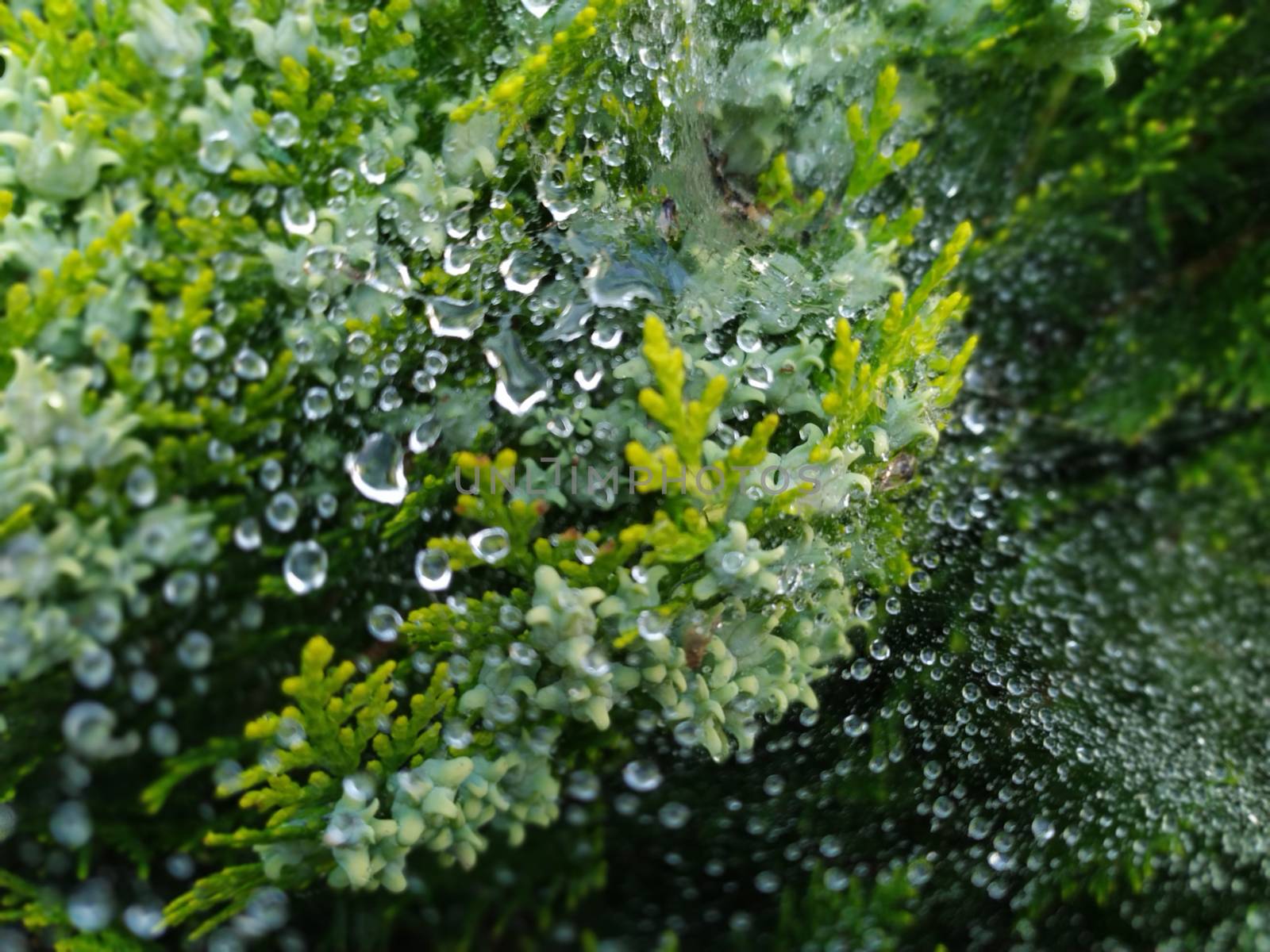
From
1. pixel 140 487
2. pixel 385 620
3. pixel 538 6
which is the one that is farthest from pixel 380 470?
pixel 538 6

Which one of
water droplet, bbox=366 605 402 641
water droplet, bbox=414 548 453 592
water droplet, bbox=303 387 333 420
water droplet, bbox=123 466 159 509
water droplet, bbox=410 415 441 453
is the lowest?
water droplet, bbox=366 605 402 641

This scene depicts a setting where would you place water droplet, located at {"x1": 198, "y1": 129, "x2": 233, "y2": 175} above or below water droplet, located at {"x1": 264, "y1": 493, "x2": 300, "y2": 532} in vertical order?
above

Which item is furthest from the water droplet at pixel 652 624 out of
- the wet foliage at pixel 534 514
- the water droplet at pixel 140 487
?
the water droplet at pixel 140 487

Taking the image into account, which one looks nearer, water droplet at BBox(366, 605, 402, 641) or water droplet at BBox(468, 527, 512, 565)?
water droplet at BBox(468, 527, 512, 565)

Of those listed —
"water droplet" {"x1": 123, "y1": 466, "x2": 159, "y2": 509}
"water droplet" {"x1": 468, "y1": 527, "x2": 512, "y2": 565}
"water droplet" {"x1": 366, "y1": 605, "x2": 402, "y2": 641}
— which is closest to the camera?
"water droplet" {"x1": 123, "y1": 466, "x2": 159, "y2": 509}

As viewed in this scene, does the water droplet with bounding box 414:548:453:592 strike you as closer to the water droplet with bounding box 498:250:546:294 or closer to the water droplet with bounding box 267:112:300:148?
the water droplet with bounding box 498:250:546:294

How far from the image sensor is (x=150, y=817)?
1.43m

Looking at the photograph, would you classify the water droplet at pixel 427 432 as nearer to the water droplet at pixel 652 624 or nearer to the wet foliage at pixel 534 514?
the wet foliage at pixel 534 514

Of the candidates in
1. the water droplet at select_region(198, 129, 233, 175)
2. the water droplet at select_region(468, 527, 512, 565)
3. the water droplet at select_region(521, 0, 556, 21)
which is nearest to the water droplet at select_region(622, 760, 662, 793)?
the water droplet at select_region(468, 527, 512, 565)

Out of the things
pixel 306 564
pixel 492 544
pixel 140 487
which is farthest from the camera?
pixel 306 564

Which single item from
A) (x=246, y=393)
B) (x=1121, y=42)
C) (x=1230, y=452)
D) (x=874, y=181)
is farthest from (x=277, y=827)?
(x=1230, y=452)

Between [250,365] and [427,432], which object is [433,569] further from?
[250,365]

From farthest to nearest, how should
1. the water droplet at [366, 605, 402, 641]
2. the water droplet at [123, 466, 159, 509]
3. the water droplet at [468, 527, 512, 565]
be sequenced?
the water droplet at [366, 605, 402, 641] → the water droplet at [468, 527, 512, 565] → the water droplet at [123, 466, 159, 509]

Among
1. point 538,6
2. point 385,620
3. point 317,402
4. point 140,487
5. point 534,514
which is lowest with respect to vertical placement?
point 385,620
